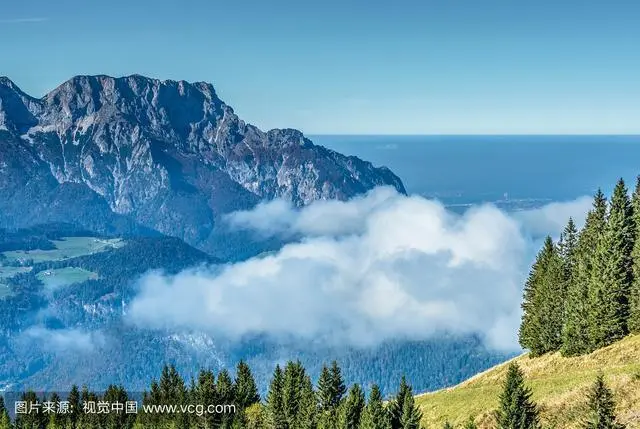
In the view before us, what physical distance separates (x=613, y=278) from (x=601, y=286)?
1.73 meters

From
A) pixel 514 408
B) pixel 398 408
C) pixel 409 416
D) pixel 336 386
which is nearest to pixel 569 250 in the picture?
pixel 336 386

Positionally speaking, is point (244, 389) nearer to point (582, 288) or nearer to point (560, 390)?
point (582, 288)

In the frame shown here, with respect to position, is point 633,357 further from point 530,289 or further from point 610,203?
point 530,289

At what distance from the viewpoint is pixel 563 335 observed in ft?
268

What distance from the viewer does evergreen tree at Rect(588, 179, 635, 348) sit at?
7394cm

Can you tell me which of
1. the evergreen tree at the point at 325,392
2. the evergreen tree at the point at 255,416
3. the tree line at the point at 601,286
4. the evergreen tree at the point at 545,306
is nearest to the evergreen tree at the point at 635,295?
the tree line at the point at 601,286

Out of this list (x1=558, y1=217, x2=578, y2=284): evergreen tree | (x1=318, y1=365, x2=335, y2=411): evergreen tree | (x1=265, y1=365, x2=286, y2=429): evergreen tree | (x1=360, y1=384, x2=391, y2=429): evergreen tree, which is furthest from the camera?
(x1=558, y1=217, x2=578, y2=284): evergreen tree

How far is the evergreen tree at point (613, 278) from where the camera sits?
243ft

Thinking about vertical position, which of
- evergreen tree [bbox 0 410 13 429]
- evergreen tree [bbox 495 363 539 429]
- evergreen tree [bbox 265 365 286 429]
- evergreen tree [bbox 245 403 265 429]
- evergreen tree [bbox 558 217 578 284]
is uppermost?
evergreen tree [bbox 558 217 578 284]

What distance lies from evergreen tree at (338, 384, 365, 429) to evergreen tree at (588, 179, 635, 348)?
3089 cm

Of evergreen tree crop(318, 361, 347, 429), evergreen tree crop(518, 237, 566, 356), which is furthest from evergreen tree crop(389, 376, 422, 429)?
evergreen tree crop(518, 237, 566, 356)

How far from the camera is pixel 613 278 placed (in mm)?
74562

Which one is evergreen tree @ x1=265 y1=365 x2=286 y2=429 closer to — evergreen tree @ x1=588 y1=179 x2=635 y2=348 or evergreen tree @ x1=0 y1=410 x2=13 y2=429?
evergreen tree @ x1=588 y1=179 x2=635 y2=348

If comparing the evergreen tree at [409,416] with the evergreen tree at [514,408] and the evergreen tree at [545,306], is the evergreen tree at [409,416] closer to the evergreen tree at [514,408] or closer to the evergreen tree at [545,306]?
the evergreen tree at [514,408]
